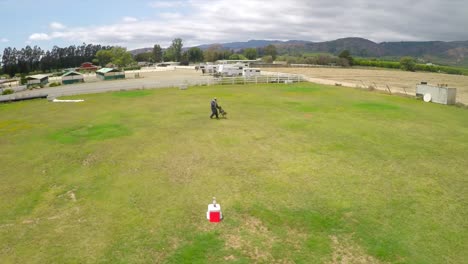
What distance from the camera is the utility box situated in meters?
25.6

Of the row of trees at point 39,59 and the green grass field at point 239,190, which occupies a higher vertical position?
the row of trees at point 39,59

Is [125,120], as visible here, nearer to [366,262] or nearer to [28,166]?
[28,166]

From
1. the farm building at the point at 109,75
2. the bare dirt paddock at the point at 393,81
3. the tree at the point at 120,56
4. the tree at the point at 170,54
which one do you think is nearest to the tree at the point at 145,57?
the tree at the point at 170,54

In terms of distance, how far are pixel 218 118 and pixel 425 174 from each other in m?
12.2

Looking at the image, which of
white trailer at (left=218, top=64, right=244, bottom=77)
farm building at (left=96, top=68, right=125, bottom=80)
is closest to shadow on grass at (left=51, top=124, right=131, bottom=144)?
white trailer at (left=218, top=64, right=244, bottom=77)

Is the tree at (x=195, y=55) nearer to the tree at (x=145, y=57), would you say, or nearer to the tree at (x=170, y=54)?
the tree at (x=170, y=54)

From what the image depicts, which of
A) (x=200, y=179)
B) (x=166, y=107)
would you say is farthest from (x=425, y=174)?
(x=166, y=107)

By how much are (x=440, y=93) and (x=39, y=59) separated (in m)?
134

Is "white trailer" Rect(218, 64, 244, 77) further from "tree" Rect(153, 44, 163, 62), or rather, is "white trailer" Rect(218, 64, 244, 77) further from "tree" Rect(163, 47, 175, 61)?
"tree" Rect(153, 44, 163, 62)

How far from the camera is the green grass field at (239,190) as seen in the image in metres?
7.32

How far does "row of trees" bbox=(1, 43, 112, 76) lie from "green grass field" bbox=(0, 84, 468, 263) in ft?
311

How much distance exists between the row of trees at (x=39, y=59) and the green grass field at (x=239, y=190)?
94.9 m

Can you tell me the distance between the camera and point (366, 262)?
6789mm

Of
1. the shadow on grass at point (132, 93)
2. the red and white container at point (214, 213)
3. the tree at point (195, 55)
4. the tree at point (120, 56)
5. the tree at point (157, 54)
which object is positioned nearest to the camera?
the red and white container at point (214, 213)
